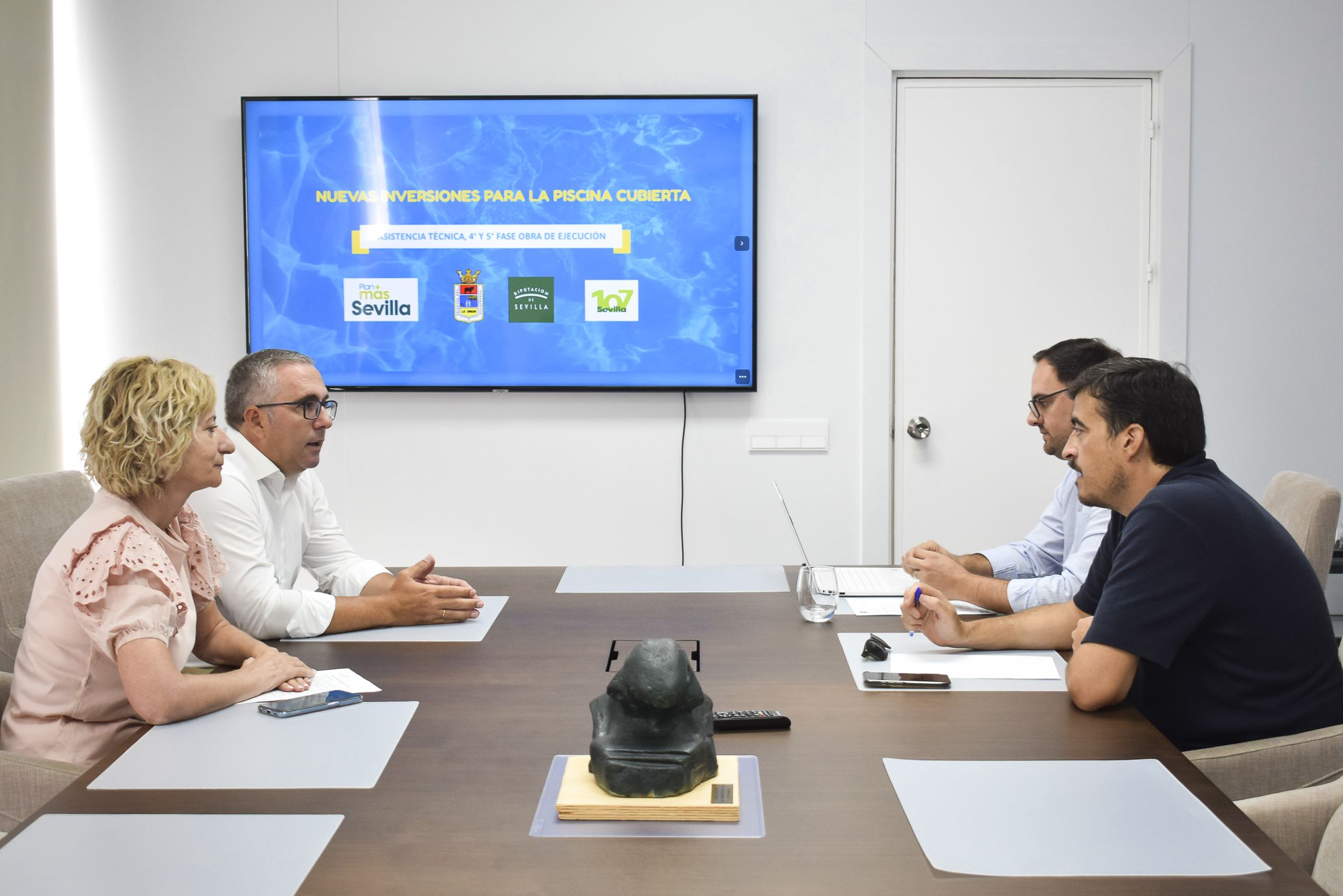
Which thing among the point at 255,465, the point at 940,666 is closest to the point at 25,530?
the point at 255,465

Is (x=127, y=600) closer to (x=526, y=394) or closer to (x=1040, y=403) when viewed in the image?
(x=1040, y=403)

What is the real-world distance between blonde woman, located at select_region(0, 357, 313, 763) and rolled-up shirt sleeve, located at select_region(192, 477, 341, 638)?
0.76 ft

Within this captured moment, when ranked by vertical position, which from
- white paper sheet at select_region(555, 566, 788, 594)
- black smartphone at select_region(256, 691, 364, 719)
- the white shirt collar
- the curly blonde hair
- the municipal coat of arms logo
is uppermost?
the municipal coat of arms logo

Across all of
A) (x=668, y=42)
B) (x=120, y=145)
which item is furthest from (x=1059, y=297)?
(x=120, y=145)

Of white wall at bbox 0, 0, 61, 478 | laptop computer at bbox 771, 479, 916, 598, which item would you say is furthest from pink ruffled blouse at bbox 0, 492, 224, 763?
white wall at bbox 0, 0, 61, 478

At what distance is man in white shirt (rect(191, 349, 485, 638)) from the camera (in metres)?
2.19

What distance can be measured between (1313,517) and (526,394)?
8.35 feet

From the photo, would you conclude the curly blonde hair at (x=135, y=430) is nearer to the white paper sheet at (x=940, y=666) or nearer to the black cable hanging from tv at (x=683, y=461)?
the white paper sheet at (x=940, y=666)

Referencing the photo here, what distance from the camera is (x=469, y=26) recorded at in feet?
12.5

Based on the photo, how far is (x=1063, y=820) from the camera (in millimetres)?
1285

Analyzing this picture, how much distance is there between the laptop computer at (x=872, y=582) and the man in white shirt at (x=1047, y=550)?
0.07m

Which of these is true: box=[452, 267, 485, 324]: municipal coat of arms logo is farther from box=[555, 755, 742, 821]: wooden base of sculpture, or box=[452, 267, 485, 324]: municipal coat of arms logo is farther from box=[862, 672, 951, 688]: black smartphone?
box=[555, 755, 742, 821]: wooden base of sculpture

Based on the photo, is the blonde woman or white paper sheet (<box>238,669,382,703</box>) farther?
white paper sheet (<box>238,669,382,703</box>)

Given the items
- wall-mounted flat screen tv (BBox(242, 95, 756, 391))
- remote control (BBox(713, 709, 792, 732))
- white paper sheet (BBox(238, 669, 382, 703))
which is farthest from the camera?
wall-mounted flat screen tv (BBox(242, 95, 756, 391))
